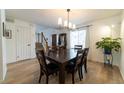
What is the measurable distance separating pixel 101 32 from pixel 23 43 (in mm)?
3168

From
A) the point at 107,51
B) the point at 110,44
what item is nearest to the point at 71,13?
the point at 110,44

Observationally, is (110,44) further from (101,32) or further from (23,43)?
(23,43)

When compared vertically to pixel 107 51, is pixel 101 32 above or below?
above

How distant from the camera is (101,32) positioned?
310 centimetres

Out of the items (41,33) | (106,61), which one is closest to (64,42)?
(41,33)

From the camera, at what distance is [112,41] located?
2781 mm

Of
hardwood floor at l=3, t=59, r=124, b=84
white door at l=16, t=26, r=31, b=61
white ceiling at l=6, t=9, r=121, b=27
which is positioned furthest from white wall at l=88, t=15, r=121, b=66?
white door at l=16, t=26, r=31, b=61

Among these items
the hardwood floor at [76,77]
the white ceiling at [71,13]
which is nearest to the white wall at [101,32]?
the white ceiling at [71,13]

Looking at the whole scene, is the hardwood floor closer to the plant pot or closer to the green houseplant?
the plant pot

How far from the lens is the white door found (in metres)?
3.85

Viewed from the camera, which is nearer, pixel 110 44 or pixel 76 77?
pixel 76 77

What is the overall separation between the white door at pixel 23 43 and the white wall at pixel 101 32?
275 cm
